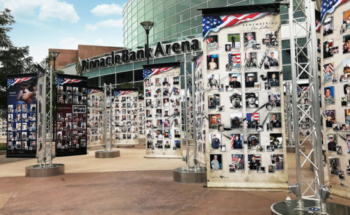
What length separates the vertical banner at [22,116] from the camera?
14539 mm

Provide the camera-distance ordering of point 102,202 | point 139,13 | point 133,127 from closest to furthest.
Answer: point 102,202 → point 133,127 → point 139,13

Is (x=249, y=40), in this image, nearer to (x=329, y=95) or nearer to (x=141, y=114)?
Answer: (x=329, y=95)

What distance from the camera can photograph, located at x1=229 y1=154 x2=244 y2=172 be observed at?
694cm

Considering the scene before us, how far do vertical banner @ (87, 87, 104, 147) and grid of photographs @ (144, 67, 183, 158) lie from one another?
658cm

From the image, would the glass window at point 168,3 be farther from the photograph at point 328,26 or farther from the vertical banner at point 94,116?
the photograph at point 328,26

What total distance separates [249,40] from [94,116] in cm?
1434

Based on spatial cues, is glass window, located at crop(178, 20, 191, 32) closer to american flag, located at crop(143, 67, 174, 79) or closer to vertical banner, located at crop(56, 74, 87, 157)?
vertical banner, located at crop(56, 74, 87, 157)

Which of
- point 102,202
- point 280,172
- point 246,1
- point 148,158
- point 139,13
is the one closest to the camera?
point 102,202

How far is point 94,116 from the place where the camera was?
19.5 meters

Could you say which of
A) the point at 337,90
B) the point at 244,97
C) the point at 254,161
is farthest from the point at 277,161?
the point at 337,90

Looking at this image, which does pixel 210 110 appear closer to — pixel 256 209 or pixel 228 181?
pixel 228 181

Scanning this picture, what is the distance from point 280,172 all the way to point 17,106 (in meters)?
12.6

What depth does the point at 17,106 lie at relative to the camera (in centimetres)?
1473

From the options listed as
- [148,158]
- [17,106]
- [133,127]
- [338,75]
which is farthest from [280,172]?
[133,127]
